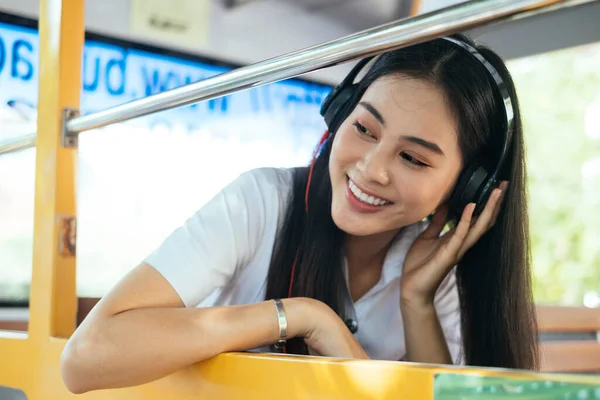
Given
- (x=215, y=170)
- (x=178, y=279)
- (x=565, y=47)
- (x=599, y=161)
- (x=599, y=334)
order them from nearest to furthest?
(x=178, y=279) → (x=565, y=47) → (x=599, y=334) → (x=215, y=170) → (x=599, y=161)

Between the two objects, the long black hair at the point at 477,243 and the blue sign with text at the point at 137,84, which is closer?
the long black hair at the point at 477,243

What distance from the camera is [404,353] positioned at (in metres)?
1.37

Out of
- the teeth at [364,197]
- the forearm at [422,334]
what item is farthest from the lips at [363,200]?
the forearm at [422,334]

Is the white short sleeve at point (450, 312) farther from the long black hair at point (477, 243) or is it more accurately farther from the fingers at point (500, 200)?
the fingers at point (500, 200)

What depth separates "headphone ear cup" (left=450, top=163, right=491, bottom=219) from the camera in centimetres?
122

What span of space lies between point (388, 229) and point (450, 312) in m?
0.35

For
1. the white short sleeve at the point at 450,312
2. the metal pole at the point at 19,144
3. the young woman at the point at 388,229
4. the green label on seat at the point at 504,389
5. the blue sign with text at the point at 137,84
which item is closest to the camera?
the green label on seat at the point at 504,389

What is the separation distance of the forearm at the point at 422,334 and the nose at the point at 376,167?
0.92 feet

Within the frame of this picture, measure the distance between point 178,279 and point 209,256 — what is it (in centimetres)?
8

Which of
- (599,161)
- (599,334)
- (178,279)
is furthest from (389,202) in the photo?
(599,161)

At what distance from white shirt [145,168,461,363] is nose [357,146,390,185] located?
207mm

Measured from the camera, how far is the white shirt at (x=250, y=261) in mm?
1072

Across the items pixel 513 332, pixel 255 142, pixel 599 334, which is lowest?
pixel 599 334

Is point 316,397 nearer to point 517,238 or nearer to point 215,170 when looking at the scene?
point 517,238
